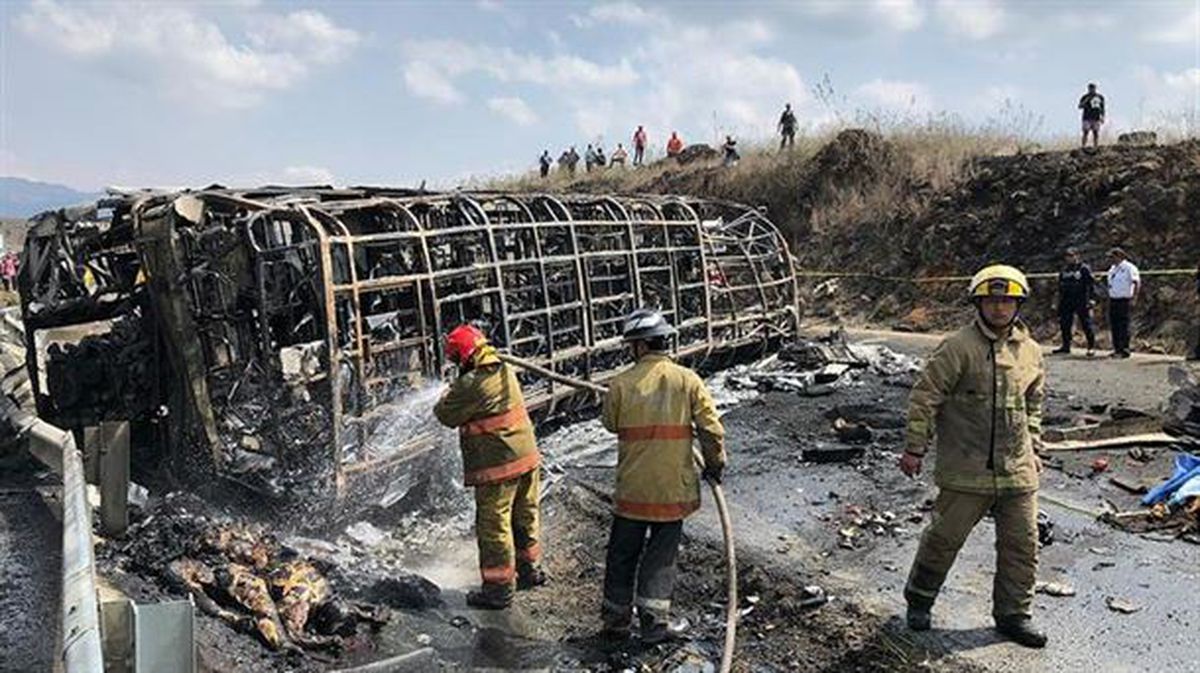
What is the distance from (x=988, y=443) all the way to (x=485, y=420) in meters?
2.80

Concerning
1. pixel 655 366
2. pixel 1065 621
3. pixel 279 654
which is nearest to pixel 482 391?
pixel 655 366

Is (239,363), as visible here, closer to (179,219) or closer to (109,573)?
Result: (179,219)

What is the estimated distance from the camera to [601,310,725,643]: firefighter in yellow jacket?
16.6 feet

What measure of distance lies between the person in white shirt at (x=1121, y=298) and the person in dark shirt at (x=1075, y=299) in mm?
348

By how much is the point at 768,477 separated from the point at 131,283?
18.8 ft

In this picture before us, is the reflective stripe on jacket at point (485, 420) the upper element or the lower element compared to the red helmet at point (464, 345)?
lower

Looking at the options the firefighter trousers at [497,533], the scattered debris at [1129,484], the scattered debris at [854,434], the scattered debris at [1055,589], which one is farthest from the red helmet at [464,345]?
the scattered debris at [1129,484]

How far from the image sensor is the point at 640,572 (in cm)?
512

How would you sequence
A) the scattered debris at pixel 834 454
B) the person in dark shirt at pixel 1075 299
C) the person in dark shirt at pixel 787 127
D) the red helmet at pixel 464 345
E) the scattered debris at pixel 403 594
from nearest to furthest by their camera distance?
the scattered debris at pixel 403 594 < the red helmet at pixel 464 345 < the scattered debris at pixel 834 454 < the person in dark shirt at pixel 1075 299 < the person in dark shirt at pixel 787 127

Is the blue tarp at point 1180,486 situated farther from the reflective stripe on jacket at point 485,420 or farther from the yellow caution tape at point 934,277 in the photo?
the yellow caution tape at point 934,277

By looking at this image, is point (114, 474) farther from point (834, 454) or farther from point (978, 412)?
Result: point (834, 454)

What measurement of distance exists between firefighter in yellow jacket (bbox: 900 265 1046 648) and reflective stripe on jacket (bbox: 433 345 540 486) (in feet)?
7.48

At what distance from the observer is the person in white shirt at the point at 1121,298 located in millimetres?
12711

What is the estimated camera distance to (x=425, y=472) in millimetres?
7418
